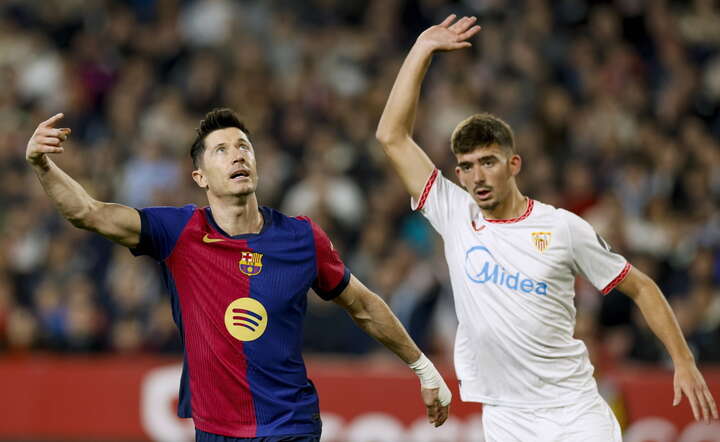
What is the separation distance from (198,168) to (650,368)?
218 inches

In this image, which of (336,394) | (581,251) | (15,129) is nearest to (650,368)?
(336,394)

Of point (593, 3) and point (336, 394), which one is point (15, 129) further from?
point (593, 3)

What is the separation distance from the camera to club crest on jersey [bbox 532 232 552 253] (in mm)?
5906

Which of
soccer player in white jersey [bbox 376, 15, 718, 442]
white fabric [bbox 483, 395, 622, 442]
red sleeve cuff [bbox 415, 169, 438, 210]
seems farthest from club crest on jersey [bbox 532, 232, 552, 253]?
white fabric [bbox 483, 395, 622, 442]

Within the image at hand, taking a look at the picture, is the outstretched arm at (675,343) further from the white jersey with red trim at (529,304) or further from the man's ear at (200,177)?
the man's ear at (200,177)

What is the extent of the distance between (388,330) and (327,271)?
1.57 ft

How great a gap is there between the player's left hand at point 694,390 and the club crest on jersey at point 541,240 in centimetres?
89

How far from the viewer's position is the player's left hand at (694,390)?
5.65 metres

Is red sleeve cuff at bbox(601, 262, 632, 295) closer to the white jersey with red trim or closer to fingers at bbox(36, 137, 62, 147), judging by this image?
the white jersey with red trim

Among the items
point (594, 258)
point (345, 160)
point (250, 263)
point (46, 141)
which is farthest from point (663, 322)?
point (345, 160)

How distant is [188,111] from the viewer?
13586 millimetres

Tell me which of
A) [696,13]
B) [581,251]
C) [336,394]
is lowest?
[336,394]

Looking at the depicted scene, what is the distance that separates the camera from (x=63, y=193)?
5.21 m

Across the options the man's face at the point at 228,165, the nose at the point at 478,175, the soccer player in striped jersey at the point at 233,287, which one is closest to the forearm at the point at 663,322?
the nose at the point at 478,175
